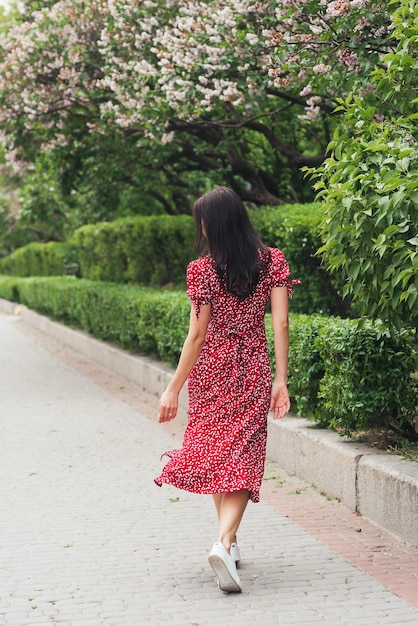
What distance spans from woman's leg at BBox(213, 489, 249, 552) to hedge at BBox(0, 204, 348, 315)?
3.38 meters

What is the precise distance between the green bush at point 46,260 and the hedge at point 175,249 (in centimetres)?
806

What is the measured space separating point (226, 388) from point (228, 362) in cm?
12

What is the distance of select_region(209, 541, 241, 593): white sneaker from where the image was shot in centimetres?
484

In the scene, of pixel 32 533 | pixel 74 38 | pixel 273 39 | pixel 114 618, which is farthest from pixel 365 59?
pixel 74 38

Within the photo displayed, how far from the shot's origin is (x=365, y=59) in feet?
25.0

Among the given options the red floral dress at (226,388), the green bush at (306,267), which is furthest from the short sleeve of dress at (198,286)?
the green bush at (306,267)

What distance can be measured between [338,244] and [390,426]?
1.69 metres

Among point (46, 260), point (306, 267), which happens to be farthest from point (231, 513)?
point (46, 260)

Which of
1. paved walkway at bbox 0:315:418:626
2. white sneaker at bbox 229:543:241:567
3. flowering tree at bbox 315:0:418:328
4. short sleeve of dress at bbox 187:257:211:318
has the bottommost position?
paved walkway at bbox 0:315:418:626

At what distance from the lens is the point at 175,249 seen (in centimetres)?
1750

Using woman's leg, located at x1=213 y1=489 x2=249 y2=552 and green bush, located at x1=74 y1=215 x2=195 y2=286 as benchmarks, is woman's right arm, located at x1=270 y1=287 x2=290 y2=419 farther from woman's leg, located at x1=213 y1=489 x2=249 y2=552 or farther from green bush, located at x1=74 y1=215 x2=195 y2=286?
green bush, located at x1=74 y1=215 x2=195 y2=286

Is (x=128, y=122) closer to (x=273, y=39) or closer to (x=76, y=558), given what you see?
(x=273, y=39)

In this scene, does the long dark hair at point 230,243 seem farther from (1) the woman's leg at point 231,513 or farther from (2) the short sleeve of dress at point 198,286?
(1) the woman's leg at point 231,513

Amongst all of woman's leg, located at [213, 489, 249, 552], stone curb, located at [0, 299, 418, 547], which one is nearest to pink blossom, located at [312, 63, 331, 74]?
stone curb, located at [0, 299, 418, 547]
